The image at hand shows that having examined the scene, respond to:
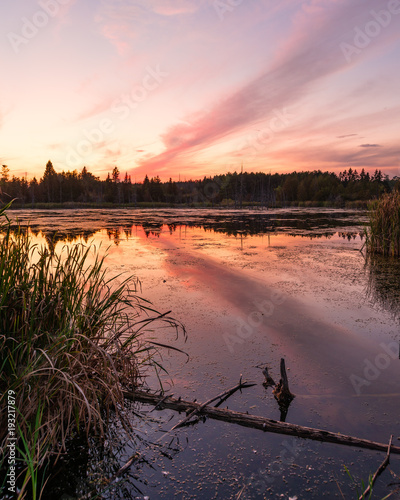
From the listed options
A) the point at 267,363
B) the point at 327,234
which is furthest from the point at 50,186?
the point at 267,363

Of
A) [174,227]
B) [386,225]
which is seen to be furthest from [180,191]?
[386,225]

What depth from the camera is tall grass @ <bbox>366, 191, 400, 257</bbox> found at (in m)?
11.0

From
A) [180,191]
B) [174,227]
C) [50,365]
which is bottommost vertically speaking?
[50,365]

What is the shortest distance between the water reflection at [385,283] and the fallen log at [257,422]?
146 inches

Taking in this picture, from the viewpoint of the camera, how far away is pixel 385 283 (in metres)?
8.07

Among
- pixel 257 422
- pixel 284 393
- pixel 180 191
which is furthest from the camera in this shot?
pixel 180 191

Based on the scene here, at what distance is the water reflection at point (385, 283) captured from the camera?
21.7 feet

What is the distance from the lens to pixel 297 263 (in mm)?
10633

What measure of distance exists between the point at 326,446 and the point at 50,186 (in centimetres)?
7890

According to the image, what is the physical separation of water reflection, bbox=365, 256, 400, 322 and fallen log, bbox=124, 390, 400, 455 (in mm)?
3720

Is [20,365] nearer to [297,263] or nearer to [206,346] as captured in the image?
[206,346]

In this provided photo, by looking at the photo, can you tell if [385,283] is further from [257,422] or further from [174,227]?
[174,227]

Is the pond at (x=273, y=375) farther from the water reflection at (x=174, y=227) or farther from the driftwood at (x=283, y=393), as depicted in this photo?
the water reflection at (x=174, y=227)

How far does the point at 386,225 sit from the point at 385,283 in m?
4.21
